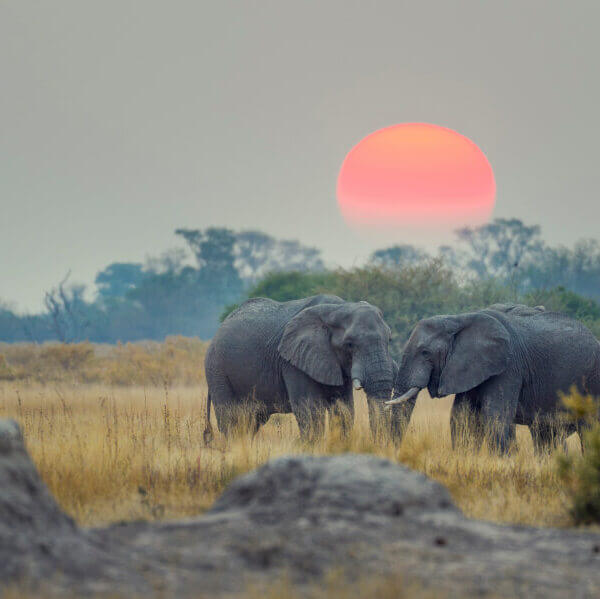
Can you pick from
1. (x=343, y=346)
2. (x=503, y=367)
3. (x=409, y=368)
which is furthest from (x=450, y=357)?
(x=343, y=346)

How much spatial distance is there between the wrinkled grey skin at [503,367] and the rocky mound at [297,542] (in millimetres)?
5921

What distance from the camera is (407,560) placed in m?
5.61

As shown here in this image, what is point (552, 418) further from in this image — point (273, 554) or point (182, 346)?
point (182, 346)

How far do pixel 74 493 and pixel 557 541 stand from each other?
414 centimetres

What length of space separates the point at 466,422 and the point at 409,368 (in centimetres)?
99

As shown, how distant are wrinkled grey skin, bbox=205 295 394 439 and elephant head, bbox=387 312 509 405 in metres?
0.37

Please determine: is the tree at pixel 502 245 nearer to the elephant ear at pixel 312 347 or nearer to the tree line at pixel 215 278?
the tree line at pixel 215 278

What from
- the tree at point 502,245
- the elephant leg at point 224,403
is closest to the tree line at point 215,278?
the tree at point 502,245

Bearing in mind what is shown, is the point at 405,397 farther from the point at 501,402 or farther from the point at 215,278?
the point at 215,278

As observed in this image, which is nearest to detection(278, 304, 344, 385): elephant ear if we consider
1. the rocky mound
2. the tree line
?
the rocky mound

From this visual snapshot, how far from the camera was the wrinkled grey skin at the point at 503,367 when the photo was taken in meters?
12.6

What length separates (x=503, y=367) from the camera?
12.7 meters

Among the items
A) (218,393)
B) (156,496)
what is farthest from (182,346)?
(156,496)

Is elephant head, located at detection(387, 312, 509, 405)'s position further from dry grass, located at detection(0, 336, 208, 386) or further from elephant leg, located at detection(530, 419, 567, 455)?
dry grass, located at detection(0, 336, 208, 386)
